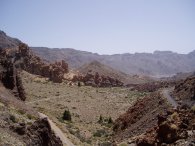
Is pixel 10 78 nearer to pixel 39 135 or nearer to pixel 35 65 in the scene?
pixel 39 135

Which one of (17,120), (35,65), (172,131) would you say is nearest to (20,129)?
(17,120)

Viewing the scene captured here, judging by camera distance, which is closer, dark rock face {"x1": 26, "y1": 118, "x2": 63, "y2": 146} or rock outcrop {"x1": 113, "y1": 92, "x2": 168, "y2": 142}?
dark rock face {"x1": 26, "y1": 118, "x2": 63, "y2": 146}

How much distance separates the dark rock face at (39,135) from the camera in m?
21.3

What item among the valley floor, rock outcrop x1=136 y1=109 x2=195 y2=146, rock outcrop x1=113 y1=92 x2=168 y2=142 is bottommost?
the valley floor

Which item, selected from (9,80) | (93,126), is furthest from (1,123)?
(93,126)

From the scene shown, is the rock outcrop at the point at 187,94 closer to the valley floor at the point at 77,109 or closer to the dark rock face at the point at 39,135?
the valley floor at the point at 77,109

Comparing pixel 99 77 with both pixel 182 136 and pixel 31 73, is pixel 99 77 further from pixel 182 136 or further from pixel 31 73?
pixel 182 136

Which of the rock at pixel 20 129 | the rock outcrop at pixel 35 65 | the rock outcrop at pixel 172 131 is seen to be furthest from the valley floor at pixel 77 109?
the rock at pixel 20 129

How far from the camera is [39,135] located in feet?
71.8

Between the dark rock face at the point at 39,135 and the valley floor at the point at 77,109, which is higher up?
the dark rock face at the point at 39,135

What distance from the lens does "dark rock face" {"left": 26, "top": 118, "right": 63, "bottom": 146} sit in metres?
21.3

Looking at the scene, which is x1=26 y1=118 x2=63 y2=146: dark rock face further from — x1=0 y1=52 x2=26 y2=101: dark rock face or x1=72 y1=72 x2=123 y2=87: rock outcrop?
x1=72 y1=72 x2=123 y2=87: rock outcrop

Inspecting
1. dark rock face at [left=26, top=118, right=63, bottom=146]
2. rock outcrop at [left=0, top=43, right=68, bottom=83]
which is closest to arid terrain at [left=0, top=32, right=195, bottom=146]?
dark rock face at [left=26, top=118, right=63, bottom=146]

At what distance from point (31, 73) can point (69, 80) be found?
12045 mm
